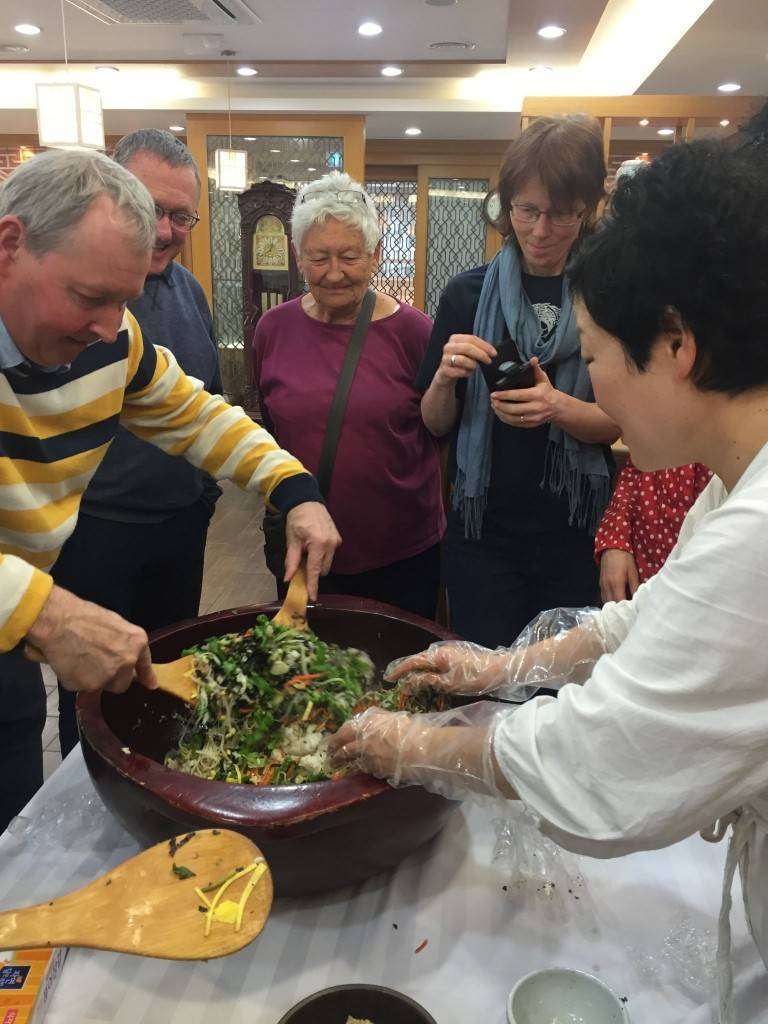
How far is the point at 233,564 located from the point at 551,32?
13.5 feet

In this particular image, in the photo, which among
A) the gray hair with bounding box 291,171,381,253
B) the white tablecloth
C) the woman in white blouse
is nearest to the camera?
the woman in white blouse

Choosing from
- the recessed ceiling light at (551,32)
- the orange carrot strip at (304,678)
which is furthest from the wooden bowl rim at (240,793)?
the recessed ceiling light at (551,32)

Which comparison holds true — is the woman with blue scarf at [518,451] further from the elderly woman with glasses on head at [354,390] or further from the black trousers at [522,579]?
the elderly woman with glasses on head at [354,390]

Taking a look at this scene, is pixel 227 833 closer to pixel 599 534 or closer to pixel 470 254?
pixel 599 534

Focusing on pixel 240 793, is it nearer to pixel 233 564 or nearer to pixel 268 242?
pixel 233 564

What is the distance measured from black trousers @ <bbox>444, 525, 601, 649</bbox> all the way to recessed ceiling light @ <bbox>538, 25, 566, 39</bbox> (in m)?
4.63

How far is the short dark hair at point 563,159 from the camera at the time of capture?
1700mm

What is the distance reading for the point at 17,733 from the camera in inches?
59.7

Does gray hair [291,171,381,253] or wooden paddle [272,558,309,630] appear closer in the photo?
wooden paddle [272,558,309,630]

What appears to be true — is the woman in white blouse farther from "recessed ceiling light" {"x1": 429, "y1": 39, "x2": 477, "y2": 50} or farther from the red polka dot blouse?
"recessed ceiling light" {"x1": 429, "y1": 39, "x2": 477, "y2": 50}

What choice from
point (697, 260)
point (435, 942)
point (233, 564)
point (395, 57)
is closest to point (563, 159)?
point (697, 260)

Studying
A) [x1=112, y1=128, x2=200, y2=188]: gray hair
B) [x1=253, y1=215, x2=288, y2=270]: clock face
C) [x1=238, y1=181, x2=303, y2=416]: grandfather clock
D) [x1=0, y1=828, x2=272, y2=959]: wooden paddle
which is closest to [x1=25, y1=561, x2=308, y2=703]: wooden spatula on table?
[x1=0, y1=828, x2=272, y2=959]: wooden paddle

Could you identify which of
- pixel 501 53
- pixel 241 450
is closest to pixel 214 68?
pixel 501 53

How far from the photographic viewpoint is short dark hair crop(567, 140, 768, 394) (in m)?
0.77
